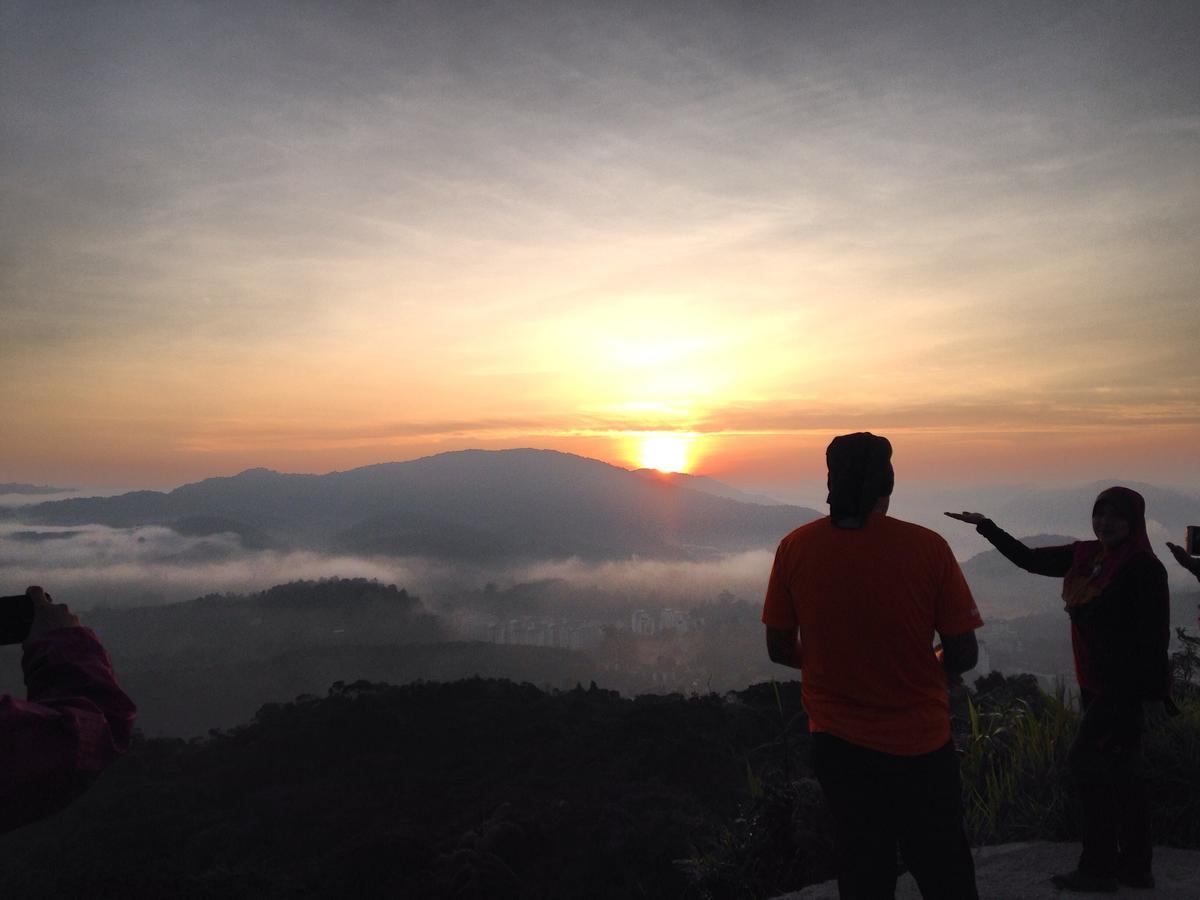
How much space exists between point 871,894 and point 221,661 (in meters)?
202

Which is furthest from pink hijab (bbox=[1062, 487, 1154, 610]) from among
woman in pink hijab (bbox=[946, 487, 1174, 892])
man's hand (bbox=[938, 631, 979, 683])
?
man's hand (bbox=[938, 631, 979, 683])

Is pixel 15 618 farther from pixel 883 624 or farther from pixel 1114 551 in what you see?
pixel 1114 551

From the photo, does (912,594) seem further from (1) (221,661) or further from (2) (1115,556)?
(1) (221,661)

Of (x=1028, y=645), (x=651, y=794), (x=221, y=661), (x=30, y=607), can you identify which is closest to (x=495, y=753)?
(x=651, y=794)

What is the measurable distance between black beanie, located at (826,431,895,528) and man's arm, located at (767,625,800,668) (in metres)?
0.54

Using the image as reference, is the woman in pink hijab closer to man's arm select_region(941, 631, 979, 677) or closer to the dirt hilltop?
the dirt hilltop

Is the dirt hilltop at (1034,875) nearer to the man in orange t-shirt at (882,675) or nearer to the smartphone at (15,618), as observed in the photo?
the man in orange t-shirt at (882,675)

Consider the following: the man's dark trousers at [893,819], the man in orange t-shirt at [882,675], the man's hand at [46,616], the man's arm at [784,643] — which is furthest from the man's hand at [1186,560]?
the man's hand at [46,616]

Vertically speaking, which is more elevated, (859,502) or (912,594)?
(859,502)

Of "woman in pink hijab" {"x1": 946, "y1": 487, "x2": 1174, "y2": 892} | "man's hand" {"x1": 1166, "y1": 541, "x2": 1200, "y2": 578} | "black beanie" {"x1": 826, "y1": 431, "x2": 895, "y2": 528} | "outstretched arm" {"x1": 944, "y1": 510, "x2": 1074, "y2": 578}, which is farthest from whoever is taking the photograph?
"outstretched arm" {"x1": 944, "y1": 510, "x2": 1074, "y2": 578}

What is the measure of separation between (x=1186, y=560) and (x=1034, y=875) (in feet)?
6.62

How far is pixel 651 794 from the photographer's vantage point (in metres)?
10.5

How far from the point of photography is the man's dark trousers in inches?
120

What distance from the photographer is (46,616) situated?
6.73 feet
